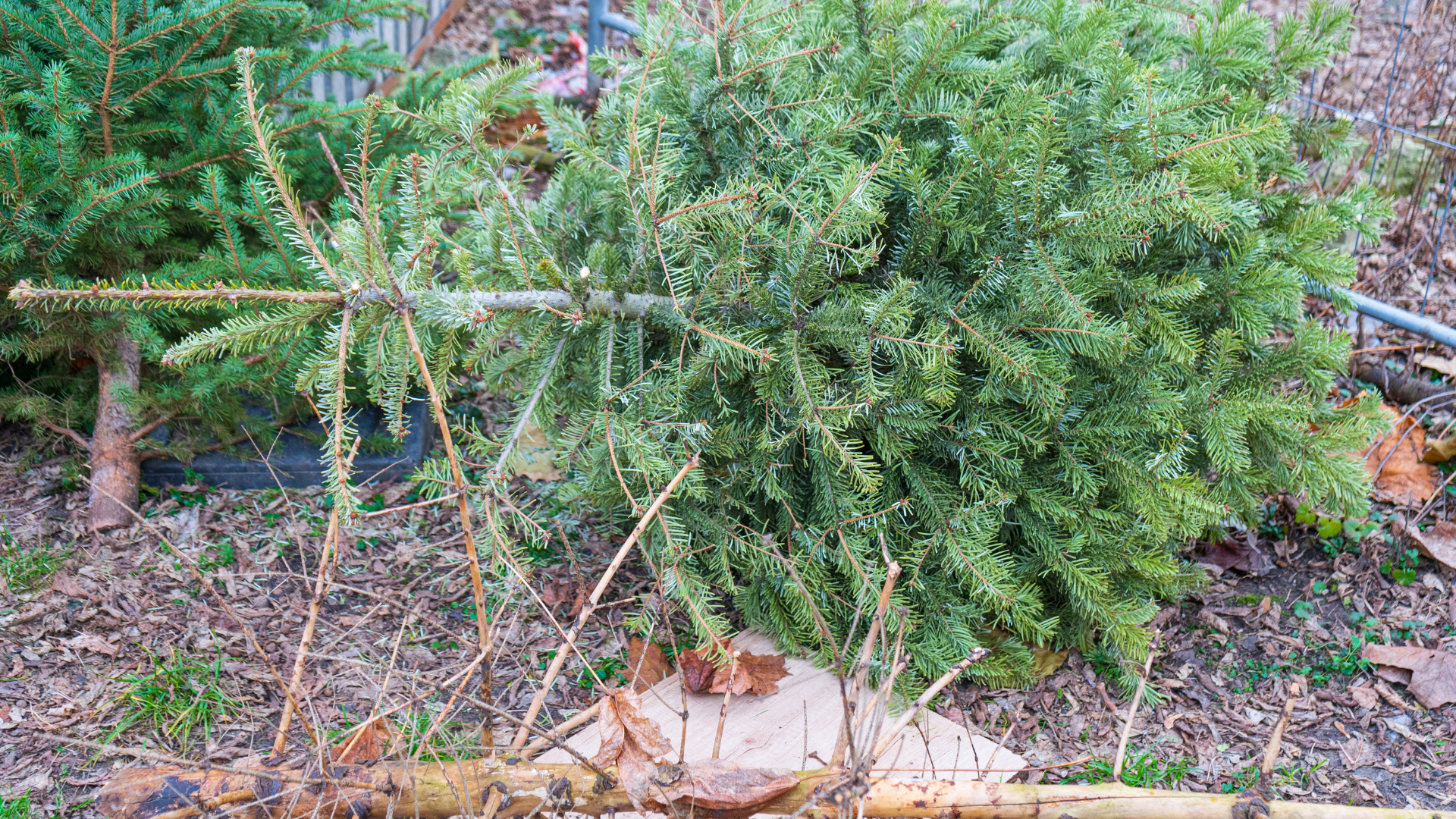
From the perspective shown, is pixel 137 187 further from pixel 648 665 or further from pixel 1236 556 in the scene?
pixel 1236 556

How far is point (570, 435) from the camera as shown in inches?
99.4

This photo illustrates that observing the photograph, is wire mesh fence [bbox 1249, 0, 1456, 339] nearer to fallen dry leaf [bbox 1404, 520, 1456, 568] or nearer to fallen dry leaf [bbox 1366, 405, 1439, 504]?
fallen dry leaf [bbox 1366, 405, 1439, 504]

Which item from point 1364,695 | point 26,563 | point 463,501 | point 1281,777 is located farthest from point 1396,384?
point 26,563

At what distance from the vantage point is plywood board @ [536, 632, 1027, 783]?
2.36 metres

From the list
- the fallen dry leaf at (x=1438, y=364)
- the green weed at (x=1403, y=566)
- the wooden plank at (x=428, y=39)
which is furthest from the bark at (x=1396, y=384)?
the wooden plank at (x=428, y=39)

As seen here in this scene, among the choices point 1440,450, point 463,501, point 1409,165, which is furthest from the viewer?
point 1409,165

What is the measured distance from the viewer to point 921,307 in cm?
247

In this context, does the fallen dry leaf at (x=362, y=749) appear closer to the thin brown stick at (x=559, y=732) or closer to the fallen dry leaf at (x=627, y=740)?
the thin brown stick at (x=559, y=732)

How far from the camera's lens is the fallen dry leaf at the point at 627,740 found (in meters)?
1.79

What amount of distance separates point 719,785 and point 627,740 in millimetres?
186

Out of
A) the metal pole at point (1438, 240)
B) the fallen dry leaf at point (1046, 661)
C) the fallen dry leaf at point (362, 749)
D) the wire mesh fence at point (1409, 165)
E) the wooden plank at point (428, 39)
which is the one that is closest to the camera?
the fallen dry leaf at point (362, 749)

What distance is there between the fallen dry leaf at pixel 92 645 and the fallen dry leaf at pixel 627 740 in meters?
1.46

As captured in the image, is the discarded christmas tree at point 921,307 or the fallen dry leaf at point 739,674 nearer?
the discarded christmas tree at point 921,307

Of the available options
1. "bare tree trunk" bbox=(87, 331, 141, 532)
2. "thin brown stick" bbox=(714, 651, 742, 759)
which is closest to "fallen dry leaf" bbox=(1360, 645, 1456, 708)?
"thin brown stick" bbox=(714, 651, 742, 759)
